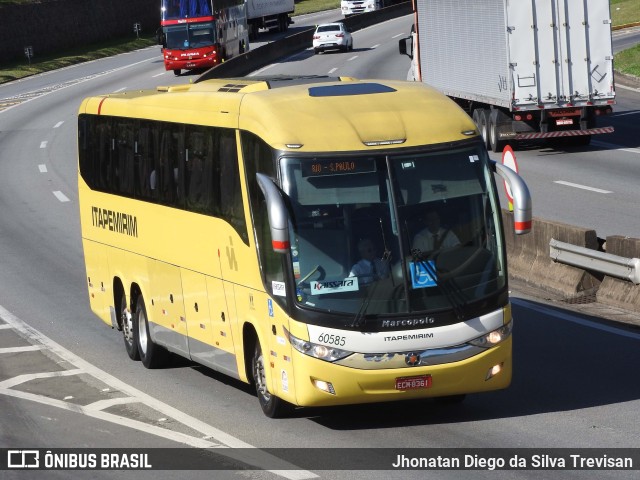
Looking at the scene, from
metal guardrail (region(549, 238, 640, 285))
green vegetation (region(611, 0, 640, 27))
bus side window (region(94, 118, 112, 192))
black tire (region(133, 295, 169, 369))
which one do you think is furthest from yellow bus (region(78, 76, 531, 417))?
green vegetation (region(611, 0, 640, 27))

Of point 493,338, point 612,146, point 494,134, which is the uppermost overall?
point 493,338

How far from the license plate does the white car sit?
60798 mm

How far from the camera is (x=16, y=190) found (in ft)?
109

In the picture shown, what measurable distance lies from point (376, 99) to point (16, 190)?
22.6 metres

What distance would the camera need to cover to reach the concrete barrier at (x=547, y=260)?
56.9 feet

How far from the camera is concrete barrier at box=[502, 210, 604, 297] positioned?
17.3 meters

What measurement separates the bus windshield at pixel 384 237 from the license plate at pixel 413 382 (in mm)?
564

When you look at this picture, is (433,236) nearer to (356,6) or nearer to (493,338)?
(493,338)

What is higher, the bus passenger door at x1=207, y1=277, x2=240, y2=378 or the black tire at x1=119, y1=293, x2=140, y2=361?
the bus passenger door at x1=207, y1=277, x2=240, y2=378

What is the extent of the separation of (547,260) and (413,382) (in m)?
7.42

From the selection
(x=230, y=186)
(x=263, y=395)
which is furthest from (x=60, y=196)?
(x=263, y=395)

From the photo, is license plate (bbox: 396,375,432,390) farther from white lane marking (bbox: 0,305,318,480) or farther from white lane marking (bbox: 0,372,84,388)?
white lane marking (bbox: 0,372,84,388)

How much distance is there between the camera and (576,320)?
1599 cm

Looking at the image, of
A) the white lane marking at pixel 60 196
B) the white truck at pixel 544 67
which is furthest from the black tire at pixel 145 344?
the white truck at pixel 544 67
